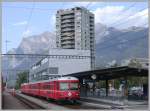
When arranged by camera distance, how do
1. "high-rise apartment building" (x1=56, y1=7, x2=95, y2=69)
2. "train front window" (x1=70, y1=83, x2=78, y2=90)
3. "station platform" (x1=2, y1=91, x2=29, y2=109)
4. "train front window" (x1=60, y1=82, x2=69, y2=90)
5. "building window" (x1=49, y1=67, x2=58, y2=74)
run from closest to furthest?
1. "station platform" (x1=2, y1=91, x2=29, y2=109)
2. "train front window" (x1=60, y1=82, x2=69, y2=90)
3. "train front window" (x1=70, y1=83, x2=78, y2=90)
4. "high-rise apartment building" (x1=56, y1=7, x2=95, y2=69)
5. "building window" (x1=49, y1=67, x2=58, y2=74)

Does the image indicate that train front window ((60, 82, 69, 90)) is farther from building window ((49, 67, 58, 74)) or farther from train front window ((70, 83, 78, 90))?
building window ((49, 67, 58, 74))

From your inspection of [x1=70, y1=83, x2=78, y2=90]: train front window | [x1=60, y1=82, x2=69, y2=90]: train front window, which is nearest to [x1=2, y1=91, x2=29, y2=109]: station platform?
[x1=60, y1=82, x2=69, y2=90]: train front window

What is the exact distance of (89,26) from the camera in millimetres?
64562

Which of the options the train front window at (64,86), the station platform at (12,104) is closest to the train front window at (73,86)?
the train front window at (64,86)

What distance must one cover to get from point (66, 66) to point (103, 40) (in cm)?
2079

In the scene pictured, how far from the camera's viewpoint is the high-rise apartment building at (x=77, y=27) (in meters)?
63.5

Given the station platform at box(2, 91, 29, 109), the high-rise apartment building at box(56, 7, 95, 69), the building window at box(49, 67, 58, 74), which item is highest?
the high-rise apartment building at box(56, 7, 95, 69)

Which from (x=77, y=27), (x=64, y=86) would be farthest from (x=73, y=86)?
(x=77, y=27)

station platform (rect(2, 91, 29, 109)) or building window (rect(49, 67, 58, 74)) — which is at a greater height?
building window (rect(49, 67, 58, 74))

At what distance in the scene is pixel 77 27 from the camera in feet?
218

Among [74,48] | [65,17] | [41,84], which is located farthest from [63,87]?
[74,48]

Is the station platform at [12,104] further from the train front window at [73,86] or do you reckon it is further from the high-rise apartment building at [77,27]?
the high-rise apartment building at [77,27]

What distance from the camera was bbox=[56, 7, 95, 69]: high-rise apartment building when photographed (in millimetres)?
63531

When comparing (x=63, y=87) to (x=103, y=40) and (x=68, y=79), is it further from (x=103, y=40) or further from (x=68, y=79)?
(x=103, y=40)
